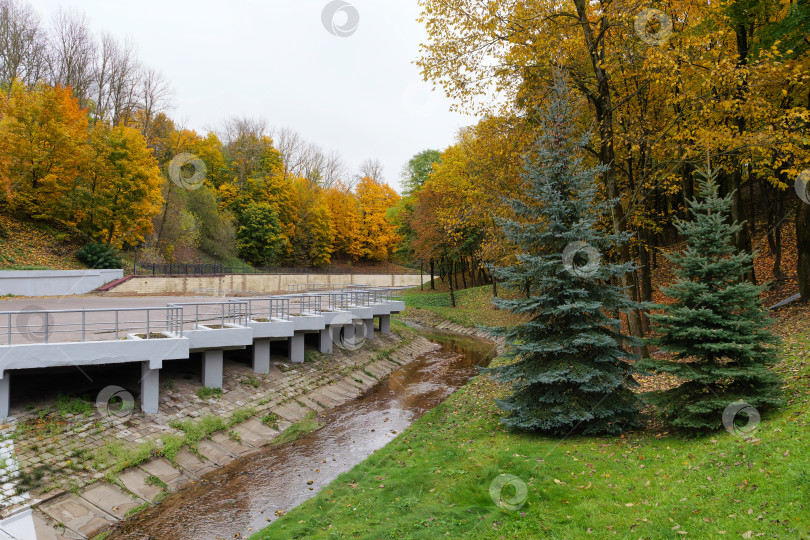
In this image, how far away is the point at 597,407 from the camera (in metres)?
9.02

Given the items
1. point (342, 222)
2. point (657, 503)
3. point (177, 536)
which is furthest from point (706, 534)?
point (342, 222)

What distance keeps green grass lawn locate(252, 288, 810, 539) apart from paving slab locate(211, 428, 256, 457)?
10.9ft

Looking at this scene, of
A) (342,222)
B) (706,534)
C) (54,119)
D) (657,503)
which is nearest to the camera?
(706,534)

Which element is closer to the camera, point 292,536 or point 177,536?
point 292,536

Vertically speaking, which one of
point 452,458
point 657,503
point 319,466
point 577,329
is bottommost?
point 319,466

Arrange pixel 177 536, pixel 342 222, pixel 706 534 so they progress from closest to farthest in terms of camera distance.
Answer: pixel 706 534 → pixel 177 536 → pixel 342 222

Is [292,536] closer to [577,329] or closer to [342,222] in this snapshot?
[577,329]

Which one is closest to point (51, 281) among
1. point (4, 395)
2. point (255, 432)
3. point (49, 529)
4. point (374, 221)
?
point (4, 395)

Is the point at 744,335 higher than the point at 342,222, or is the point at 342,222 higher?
the point at 342,222

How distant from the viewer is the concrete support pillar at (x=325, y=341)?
20078 millimetres

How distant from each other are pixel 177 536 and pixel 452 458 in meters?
5.05

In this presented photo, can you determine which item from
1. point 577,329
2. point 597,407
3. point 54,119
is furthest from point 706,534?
point 54,119

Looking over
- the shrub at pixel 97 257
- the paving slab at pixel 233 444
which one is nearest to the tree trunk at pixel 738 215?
the paving slab at pixel 233 444

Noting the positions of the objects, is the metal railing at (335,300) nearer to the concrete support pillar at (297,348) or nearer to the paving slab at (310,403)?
the concrete support pillar at (297,348)
